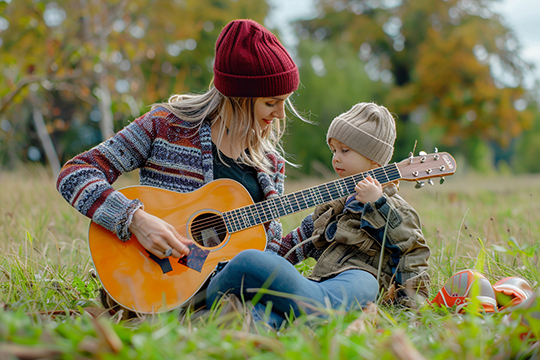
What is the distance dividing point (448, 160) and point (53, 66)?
4.11 m

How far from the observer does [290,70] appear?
2.06 metres

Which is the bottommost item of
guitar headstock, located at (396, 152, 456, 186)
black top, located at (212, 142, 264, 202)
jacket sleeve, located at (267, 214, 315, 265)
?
jacket sleeve, located at (267, 214, 315, 265)

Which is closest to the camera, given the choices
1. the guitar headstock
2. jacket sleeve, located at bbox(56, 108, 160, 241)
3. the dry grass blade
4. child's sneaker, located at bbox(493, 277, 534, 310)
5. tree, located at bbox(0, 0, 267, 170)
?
the dry grass blade

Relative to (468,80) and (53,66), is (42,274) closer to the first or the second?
(53,66)

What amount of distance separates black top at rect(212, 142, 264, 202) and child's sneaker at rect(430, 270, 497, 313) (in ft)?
3.24

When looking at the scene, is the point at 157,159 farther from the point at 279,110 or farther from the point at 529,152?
the point at 529,152

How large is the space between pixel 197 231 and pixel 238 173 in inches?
16.0

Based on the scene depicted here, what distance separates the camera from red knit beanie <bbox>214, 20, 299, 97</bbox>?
6.52 feet

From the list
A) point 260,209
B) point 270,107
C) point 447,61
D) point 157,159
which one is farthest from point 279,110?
point 447,61

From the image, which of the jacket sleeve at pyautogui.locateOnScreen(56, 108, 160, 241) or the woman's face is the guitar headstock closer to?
the woman's face

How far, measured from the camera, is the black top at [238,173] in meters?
2.16

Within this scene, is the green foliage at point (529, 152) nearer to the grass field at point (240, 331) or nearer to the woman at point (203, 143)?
the grass field at point (240, 331)

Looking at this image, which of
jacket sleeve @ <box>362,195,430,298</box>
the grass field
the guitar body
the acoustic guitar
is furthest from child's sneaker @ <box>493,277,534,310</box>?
the guitar body

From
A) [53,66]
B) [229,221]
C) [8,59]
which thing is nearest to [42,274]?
[229,221]
